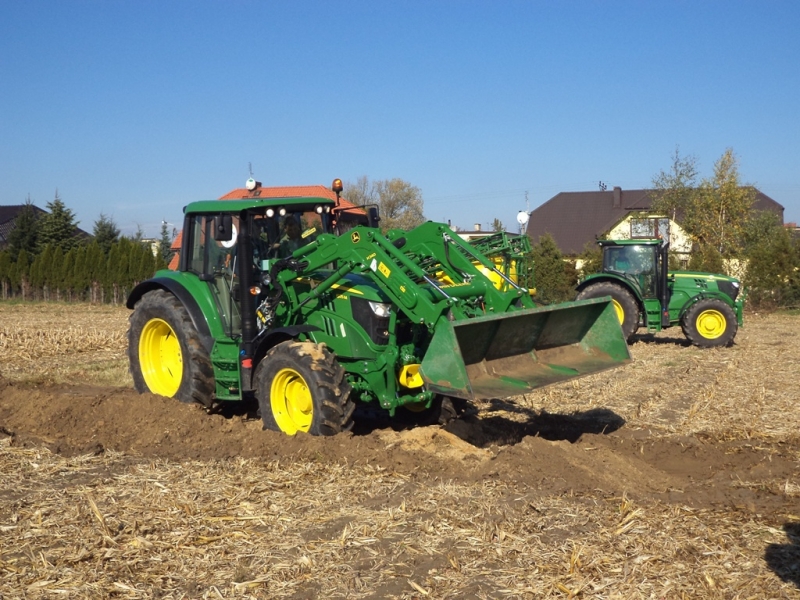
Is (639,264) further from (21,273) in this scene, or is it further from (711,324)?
(21,273)

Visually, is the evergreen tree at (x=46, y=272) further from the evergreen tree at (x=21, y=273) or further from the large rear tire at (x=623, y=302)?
the large rear tire at (x=623, y=302)

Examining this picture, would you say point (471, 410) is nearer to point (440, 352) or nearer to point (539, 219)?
point (440, 352)

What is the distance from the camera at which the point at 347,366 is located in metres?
7.66

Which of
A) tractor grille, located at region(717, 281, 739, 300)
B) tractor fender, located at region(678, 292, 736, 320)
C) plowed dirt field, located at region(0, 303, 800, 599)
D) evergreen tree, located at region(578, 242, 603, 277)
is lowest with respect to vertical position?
plowed dirt field, located at region(0, 303, 800, 599)

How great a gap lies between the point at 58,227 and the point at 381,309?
3597 cm

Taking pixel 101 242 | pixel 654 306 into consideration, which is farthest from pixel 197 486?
pixel 101 242

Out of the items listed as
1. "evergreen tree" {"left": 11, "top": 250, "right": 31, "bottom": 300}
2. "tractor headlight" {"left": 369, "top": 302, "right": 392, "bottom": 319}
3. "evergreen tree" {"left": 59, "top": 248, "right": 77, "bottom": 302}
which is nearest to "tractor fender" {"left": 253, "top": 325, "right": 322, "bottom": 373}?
"tractor headlight" {"left": 369, "top": 302, "right": 392, "bottom": 319}

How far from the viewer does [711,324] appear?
54.9 ft

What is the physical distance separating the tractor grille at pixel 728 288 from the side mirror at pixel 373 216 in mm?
10523

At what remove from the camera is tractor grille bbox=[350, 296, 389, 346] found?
7480mm

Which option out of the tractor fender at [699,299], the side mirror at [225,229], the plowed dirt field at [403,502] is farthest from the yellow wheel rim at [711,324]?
the side mirror at [225,229]

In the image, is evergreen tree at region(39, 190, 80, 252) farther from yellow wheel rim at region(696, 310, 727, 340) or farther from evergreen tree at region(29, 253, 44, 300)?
yellow wheel rim at region(696, 310, 727, 340)

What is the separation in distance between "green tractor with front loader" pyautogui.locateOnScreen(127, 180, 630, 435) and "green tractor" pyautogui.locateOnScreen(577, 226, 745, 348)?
879 cm

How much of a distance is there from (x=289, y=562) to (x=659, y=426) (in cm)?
528
